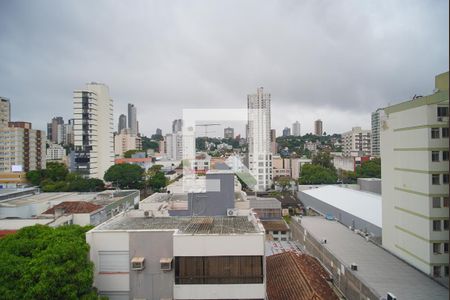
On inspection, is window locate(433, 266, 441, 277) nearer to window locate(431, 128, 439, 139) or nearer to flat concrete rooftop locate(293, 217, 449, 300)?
flat concrete rooftop locate(293, 217, 449, 300)

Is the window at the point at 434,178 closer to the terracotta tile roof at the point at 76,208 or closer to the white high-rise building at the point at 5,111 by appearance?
the terracotta tile roof at the point at 76,208

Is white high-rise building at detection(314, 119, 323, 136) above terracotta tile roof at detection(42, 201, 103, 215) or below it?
above

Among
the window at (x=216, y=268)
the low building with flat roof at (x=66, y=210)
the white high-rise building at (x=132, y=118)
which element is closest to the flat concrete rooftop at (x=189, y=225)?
the window at (x=216, y=268)

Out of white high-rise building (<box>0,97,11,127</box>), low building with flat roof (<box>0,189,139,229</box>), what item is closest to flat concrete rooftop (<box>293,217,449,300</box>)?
low building with flat roof (<box>0,189,139,229</box>)

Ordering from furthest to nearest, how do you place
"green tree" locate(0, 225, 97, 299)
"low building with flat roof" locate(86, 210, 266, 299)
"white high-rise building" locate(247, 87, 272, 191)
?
"white high-rise building" locate(247, 87, 272, 191), "low building with flat roof" locate(86, 210, 266, 299), "green tree" locate(0, 225, 97, 299)

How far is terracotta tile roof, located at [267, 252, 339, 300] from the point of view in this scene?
6.69m

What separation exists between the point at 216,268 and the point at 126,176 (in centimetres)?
2404

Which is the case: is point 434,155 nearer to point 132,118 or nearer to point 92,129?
point 92,129

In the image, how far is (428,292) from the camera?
623 centimetres

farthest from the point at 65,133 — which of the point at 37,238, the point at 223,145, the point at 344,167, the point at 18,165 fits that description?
the point at 37,238

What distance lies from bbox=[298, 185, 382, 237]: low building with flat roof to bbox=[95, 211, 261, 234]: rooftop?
8103 millimetres

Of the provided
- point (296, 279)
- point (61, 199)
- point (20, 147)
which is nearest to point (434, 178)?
point (296, 279)

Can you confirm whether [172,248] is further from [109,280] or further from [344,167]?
[344,167]

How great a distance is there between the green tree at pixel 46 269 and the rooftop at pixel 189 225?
90 centimetres
